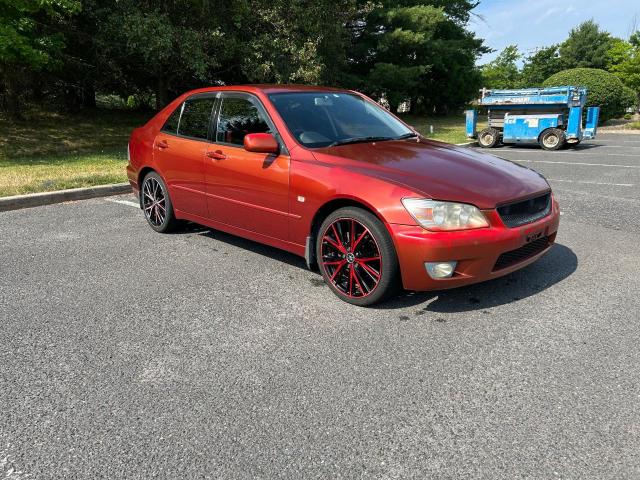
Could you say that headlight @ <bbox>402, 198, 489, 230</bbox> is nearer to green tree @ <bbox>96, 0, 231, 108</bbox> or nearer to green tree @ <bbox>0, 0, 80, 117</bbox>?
green tree @ <bbox>0, 0, 80, 117</bbox>

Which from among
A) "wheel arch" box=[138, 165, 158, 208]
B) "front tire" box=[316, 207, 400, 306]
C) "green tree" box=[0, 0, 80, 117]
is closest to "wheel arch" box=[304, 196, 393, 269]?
"front tire" box=[316, 207, 400, 306]

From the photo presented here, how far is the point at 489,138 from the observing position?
→ 632 inches

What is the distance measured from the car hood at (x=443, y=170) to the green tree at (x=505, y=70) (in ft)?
190

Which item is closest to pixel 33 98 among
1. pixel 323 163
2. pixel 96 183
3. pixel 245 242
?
pixel 96 183

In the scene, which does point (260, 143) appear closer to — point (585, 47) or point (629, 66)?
point (629, 66)

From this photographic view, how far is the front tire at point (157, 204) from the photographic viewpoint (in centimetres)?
535

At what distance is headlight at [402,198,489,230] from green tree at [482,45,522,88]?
58.8 meters

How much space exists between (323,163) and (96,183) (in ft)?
18.3

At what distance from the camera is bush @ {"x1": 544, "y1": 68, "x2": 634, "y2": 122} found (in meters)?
24.7

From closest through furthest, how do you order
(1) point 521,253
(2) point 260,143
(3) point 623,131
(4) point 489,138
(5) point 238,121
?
(1) point 521,253 < (2) point 260,143 < (5) point 238,121 < (4) point 489,138 < (3) point 623,131

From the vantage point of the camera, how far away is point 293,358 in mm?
2930

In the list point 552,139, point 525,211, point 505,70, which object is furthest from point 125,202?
point 505,70

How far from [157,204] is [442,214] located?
3.43 m

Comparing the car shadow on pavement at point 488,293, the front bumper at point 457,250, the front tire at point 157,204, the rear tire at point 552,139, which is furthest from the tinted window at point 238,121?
the rear tire at point 552,139
